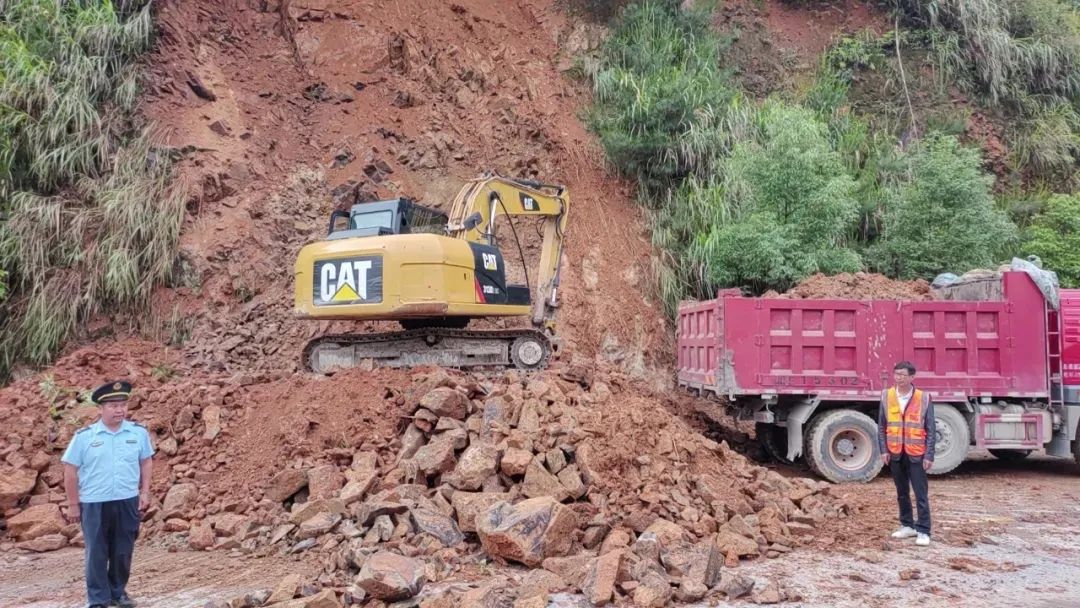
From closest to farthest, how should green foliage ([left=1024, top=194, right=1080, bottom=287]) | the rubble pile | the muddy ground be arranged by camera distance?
the muddy ground → the rubble pile → green foliage ([left=1024, top=194, right=1080, bottom=287])

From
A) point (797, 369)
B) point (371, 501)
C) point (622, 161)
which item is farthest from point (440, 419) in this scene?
Result: point (622, 161)

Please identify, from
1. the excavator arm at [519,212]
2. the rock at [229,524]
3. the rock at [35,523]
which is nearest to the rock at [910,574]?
the rock at [229,524]

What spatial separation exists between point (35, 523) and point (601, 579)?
5089 mm

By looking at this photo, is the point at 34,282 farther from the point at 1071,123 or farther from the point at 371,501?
the point at 1071,123

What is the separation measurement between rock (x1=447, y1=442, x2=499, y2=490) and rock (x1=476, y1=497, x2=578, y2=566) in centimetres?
65

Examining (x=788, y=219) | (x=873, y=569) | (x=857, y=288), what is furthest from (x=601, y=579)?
(x=788, y=219)

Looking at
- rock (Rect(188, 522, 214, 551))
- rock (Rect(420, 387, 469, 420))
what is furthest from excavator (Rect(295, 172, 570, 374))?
rock (Rect(188, 522, 214, 551))

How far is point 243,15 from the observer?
15688 mm

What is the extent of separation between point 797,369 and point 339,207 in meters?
8.80

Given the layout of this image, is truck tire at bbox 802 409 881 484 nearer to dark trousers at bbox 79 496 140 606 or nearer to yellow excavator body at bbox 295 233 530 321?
yellow excavator body at bbox 295 233 530 321

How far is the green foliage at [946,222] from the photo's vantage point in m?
12.3

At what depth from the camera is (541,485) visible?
607 centimetres

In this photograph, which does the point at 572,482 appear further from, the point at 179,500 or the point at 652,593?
the point at 179,500

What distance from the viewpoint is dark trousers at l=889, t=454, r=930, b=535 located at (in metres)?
6.05
